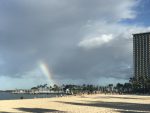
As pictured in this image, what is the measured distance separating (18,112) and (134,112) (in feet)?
44.9

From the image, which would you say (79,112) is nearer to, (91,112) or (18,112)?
(91,112)

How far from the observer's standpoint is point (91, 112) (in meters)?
38.5

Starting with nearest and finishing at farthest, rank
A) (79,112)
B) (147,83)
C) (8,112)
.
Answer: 1. (79,112)
2. (8,112)
3. (147,83)

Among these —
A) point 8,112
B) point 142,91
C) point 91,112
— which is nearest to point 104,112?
point 91,112

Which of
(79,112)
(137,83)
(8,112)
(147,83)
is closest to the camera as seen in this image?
(79,112)

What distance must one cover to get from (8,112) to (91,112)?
33.1 ft

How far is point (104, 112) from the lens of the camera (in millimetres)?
38531

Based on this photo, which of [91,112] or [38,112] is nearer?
[91,112]

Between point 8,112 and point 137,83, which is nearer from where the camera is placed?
point 8,112

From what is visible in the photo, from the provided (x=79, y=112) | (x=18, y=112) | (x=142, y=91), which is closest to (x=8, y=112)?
(x=18, y=112)

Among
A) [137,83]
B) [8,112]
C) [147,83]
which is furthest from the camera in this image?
[137,83]

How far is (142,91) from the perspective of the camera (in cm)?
17650

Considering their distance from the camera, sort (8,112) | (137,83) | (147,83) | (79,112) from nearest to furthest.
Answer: (79,112), (8,112), (147,83), (137,83)

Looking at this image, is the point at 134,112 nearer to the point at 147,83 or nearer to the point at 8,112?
the point at 8,112
